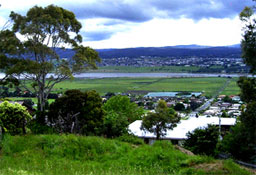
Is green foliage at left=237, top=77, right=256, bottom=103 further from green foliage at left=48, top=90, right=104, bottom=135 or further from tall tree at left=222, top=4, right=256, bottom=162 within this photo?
green foliage at left=48, top=90, right=104, bottom=135

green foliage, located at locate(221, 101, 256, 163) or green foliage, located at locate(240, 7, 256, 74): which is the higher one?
green foliage, located at locate(240, 7, 256, 74)

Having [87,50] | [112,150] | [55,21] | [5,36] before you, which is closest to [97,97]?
[87,50]

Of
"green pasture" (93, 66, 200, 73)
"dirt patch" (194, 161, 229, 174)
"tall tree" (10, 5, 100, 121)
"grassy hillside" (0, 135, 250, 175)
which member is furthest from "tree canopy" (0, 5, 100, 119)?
"green pasture" (93, 66, 200, 73)

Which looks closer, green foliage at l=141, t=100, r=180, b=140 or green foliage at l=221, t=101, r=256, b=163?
green foliage at l=221, t=101, r=256, b=163

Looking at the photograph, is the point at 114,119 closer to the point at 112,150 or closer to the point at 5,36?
the point at 5,36

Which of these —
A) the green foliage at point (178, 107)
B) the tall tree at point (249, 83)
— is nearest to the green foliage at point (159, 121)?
the tall tree at point (249, 83)

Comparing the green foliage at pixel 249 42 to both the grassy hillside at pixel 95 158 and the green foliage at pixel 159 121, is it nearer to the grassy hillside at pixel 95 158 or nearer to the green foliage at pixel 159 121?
the grassy hillside at pixel 95 158
